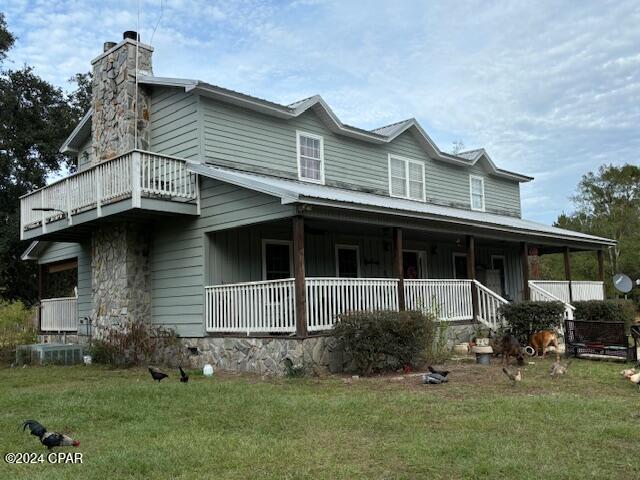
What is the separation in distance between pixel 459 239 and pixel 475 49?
19.0 ft

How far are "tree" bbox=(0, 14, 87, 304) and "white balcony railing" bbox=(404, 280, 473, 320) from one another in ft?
60.2

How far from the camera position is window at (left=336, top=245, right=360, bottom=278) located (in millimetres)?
15961

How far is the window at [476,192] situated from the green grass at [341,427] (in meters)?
11.8

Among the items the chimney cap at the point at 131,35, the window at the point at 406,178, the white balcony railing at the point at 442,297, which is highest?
the chimney cap at the point at 131,35

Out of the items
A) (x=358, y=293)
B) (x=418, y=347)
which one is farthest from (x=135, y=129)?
A: (x=418, y=347)

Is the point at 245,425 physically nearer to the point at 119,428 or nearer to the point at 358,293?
the point at 119,428

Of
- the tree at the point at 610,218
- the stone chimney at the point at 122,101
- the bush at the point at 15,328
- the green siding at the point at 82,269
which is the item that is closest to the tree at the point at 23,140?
the bush at the point at 15,328

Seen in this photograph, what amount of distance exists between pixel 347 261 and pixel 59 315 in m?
9.29

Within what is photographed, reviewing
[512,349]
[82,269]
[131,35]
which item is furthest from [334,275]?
[131,35]

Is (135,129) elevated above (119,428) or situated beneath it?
elevated above

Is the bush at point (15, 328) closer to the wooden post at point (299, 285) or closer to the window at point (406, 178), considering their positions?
the wooden post at point (299, 285)

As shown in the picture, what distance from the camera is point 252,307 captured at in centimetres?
1154

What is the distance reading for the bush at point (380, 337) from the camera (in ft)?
33.5

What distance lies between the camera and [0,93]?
24.9 metres
